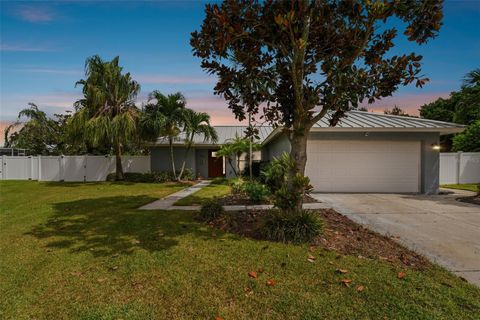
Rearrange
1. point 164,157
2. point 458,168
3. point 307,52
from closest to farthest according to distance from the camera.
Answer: point 307,52
point 458,168
point 164,157

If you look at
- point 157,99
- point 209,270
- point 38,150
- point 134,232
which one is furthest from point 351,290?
point 38,150

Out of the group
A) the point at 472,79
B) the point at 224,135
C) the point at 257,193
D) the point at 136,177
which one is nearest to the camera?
the point at 257,193

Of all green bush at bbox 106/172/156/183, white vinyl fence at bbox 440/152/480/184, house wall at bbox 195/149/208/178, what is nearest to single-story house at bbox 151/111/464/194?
white vinyl fence at bbox 440/152/480/184

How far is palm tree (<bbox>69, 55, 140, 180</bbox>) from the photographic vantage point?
1596 cm

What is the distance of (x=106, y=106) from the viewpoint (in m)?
16.8

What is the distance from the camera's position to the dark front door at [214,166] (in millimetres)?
21297

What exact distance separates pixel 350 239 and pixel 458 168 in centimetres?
1629

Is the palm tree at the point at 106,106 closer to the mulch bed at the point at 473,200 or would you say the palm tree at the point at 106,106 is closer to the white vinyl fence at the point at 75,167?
the white vinyl fence at the point at 75,167

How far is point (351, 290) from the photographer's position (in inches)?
124

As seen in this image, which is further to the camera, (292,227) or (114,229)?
(114,229)

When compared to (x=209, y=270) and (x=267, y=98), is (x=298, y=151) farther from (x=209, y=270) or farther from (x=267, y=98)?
(x=209, y=270)

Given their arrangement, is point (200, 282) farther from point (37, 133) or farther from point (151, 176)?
point (37, 133)

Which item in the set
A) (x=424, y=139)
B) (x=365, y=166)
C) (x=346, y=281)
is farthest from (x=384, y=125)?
(x=346, y=281)

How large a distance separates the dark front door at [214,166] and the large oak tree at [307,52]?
607 inches
